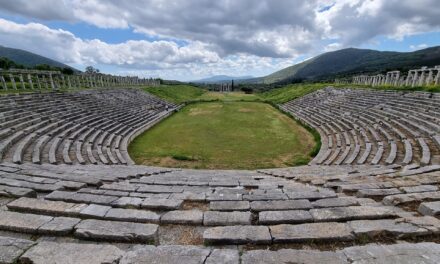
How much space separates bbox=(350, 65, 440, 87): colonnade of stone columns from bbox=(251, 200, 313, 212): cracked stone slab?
2854 centimetres

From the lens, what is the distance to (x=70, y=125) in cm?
1662

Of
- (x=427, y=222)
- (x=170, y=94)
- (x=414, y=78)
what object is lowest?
(x=170, y=94)

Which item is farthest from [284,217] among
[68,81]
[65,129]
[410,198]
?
[68,81]

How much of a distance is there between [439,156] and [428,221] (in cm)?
839

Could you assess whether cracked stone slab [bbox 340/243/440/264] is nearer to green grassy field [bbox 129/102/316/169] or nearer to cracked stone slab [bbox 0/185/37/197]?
cracked stone slab [bbox 0/185/37/197]

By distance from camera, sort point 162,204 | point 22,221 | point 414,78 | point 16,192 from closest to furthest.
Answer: point 22,221
point 162,204
point 16,192
point 414,78

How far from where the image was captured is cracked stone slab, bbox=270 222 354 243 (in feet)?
11.2

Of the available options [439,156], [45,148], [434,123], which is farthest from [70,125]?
[434,123]

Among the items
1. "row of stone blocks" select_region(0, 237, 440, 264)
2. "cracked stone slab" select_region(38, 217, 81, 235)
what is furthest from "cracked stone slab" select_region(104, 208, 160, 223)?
"row of stone blocks" select_region(0, 237, 440, 264)

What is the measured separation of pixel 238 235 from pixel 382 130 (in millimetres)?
15655

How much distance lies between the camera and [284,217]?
4016mm

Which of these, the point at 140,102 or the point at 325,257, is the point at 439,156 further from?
the point at 140,102

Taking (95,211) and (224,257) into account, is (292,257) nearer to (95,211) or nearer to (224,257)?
(224,257)

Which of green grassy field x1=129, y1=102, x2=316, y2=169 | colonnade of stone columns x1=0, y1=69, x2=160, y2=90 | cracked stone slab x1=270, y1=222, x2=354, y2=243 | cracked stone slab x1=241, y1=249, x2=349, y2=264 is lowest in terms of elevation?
green grassy field x1=129, y1=102, x2=316, y2=169
